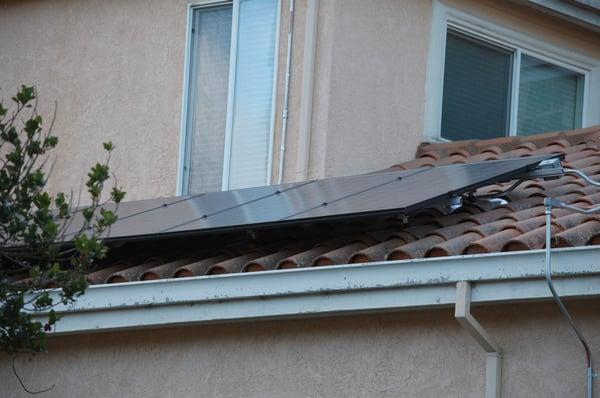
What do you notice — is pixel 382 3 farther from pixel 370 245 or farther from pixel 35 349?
pixel 35 349

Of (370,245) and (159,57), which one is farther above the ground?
(159,57)

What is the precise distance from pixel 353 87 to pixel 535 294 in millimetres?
4367

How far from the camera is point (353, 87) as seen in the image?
470 inches

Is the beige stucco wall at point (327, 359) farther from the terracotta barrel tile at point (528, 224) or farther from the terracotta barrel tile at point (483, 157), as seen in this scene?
the terracotta barrel tile at point (483, 157)

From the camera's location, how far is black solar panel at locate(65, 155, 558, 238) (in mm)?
9250

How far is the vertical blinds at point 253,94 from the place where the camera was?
474 inches

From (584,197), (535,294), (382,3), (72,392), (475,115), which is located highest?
(382,3)

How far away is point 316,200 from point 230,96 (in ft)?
8.91

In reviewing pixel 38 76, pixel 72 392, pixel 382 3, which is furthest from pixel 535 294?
pixel 38 76

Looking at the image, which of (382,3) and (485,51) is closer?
(382,3)

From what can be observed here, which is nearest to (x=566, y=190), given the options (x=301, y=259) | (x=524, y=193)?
(x=524, y=193)

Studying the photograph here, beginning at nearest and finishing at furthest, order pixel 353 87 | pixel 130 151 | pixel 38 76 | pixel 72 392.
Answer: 1. pixel 72 392
2. pixel 353 87
3. pixel 130 151
4. pixel 38 76

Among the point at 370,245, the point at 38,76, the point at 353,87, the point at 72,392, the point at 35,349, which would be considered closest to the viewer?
the point at 35,349

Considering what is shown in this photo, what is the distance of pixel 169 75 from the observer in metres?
12.8
